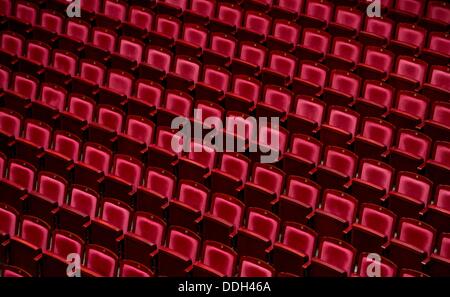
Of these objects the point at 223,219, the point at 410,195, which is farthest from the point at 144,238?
the point at 410,195

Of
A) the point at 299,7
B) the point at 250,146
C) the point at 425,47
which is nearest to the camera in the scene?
the point at 250,146

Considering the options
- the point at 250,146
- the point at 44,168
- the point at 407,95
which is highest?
the point at 407,95

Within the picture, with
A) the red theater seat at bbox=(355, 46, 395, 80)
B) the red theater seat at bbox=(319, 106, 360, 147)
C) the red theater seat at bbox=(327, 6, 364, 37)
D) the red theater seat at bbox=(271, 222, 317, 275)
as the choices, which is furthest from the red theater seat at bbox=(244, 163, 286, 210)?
the red theater seat at bbox=(327, 6, 364, 37)

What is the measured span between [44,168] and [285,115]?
0.71 m

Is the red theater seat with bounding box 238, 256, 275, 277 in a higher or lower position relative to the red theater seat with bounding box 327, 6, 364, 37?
lower

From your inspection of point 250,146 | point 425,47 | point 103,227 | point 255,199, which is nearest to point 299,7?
point 425,47

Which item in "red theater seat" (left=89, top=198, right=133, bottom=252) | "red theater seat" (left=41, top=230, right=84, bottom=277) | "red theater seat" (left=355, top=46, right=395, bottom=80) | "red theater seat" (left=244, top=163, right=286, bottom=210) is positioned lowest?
"red theater seat" (left=41, top=230, right=84, bottom=277)

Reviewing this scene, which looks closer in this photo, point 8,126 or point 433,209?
point 433,209

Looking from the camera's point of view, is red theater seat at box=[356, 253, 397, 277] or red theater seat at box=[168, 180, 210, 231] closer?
red theater seat at box=[356, 253, 397, 277]

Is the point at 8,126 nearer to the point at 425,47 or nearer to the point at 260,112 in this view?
the point at 260,112

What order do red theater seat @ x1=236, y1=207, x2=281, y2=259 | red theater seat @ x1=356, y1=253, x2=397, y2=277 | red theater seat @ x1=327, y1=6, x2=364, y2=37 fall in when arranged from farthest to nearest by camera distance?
1. red theater seat @ x1=327, y1=6, x2=364, y2=37
2. red theater seat @ x1=236, y1=207, x2=281, y2=259
3. red theater seat @ x1=356, y1=253, x2=397, y2=277

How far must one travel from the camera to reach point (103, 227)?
2008 millimetres

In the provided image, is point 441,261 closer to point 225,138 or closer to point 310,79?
point 225,138

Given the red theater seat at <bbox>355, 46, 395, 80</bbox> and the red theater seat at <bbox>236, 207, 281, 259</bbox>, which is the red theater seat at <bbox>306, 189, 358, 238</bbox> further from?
the red theater seat at <bbox>355, 46, 395, 80</bbox>
